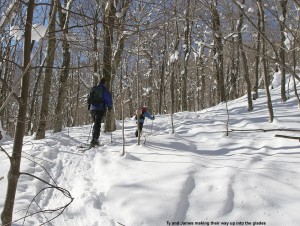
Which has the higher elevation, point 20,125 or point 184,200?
point 20,125

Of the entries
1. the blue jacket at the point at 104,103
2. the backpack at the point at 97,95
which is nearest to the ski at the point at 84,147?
the blue jacket at the point at 104,103

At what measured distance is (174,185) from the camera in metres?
3.70

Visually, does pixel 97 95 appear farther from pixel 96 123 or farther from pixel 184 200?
pixel 184 200

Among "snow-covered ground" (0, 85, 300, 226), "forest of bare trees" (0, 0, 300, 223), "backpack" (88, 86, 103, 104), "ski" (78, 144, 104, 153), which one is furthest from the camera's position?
"backpack" (88, 86, 103, 104)

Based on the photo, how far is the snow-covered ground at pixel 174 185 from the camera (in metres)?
3.10

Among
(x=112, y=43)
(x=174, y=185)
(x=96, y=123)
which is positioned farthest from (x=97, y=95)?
(x=174, y=185)

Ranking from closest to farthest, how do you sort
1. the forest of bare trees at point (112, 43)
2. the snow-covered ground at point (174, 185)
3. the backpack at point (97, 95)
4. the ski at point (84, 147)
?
the forest of bare trees at point (112, 43) < the snow-covered ground at point (174, 185) < the ski at point (84, 147) < the backpack at point (97, 95)

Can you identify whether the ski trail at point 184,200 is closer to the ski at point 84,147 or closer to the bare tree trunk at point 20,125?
the bare tree trunk at point 20,125

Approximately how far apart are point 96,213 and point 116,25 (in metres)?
2.46

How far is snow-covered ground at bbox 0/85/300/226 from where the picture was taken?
10.2 ft

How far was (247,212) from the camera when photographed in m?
3.06

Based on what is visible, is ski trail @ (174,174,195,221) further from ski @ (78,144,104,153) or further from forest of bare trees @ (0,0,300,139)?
ski @ (78,144,104,153)

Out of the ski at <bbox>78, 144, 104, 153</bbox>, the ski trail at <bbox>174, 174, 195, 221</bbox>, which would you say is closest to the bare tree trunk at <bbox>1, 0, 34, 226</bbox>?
the ski trail at <bbox>174, 174, 195, 221</bbox>

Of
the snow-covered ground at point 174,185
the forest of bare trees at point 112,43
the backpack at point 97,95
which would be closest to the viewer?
the forest of bare trees at point 112,43
